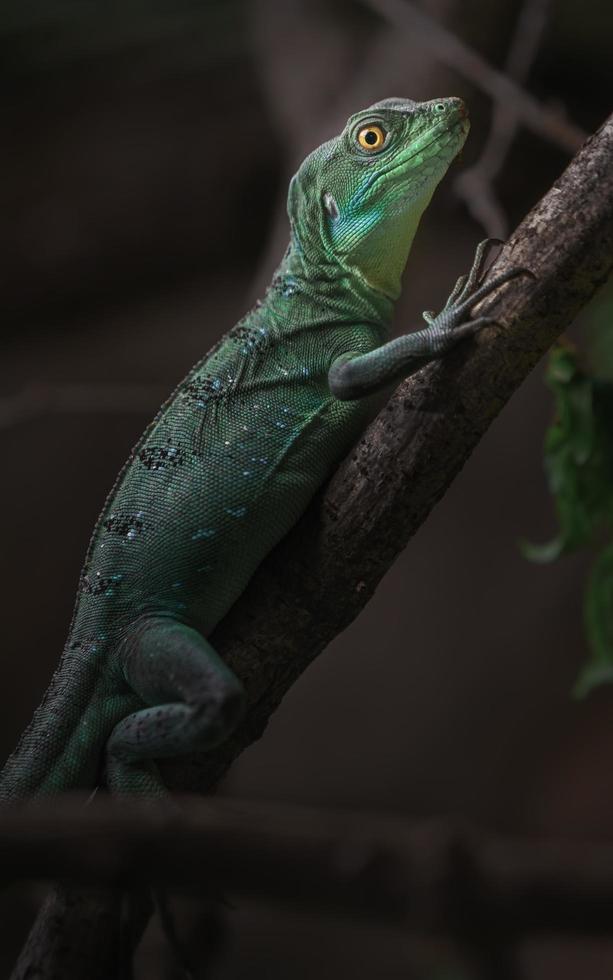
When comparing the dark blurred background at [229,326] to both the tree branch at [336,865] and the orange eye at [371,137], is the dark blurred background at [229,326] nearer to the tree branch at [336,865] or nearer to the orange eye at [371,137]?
the orange eye at [371,137]

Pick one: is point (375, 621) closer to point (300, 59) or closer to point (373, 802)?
point (373, 802)

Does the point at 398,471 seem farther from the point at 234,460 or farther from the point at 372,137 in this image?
the point at 372,137

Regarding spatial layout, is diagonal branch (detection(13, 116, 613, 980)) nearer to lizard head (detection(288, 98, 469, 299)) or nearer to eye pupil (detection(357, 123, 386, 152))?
lizard head (detection(288, 98, 469, 299))

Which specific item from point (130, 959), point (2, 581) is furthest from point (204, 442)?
point (2, 581)

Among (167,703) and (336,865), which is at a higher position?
(336,865)

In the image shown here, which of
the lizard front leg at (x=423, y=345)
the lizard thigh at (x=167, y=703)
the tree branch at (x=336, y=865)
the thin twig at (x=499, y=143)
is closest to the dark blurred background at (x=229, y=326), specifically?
the thin twig at (x=499, y=143)

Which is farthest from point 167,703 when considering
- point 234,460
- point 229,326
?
point 229,326

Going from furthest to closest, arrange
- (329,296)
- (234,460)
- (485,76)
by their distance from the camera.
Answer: (485,76), (329,296), (234,460)
